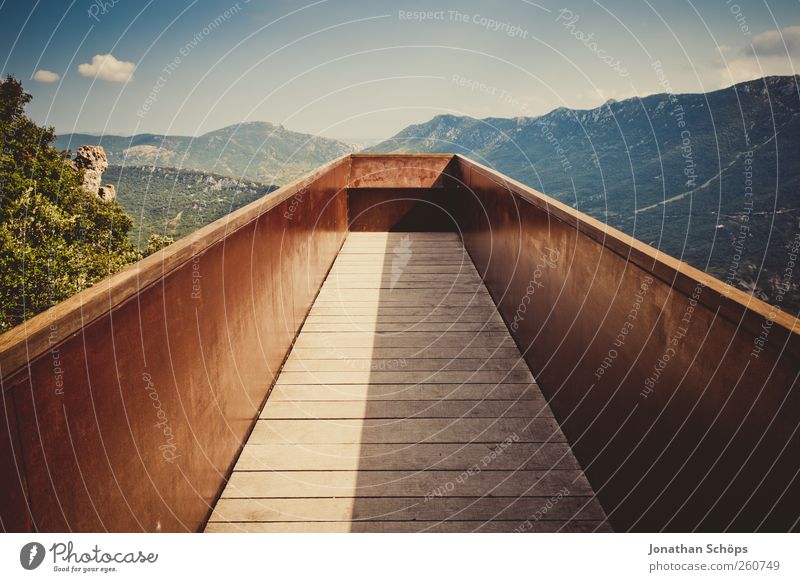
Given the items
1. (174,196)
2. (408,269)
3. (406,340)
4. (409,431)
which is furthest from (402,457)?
(174,196)

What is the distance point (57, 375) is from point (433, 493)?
6.01 ft

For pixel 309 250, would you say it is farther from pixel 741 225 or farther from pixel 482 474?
pixel 741 225

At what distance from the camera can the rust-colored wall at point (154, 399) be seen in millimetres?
1146

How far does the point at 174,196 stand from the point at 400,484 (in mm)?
133725

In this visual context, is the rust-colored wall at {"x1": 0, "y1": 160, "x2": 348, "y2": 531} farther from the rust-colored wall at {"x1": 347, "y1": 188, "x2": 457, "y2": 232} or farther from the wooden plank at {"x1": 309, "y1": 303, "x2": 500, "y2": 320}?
the rust-colored wall at {"x1": 347, "y1": 188, "x2": 457, "y2": 232}

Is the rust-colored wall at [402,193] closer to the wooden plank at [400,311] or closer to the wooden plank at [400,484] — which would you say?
the wooden plank at [400,311]

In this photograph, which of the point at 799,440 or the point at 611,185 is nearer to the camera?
the point at 799,440

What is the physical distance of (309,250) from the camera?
477 cm

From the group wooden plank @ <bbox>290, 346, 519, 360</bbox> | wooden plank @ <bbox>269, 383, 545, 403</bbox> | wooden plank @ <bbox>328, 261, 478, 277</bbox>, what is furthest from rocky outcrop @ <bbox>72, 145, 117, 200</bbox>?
wooden plank @ <bbox>269, 383, 545, 403</bbox>

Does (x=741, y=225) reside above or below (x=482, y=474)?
above

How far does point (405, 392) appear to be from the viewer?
3367 millimetres

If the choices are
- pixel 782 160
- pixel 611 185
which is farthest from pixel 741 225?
pixel 611 185

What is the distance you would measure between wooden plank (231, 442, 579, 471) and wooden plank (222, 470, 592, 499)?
1.8 inches

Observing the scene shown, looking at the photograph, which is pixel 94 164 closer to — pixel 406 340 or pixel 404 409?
pixel 406 340
